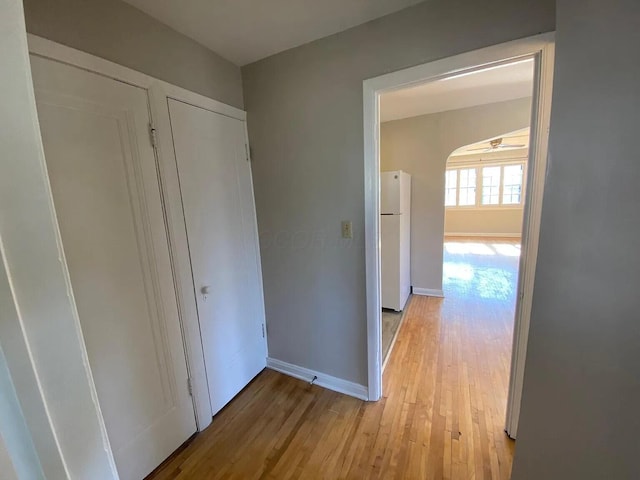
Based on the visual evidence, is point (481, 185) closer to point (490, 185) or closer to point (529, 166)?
point (490, 185)

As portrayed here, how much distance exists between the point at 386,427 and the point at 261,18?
2471 millimetres

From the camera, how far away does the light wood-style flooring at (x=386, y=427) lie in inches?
54.4

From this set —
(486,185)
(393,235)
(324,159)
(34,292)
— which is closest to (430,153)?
(393,235)

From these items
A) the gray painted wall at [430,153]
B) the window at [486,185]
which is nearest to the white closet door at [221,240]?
the gray painted wall at [430,153]

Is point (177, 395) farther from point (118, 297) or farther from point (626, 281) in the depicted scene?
point (626, 281)

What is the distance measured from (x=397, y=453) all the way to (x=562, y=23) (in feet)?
6.32

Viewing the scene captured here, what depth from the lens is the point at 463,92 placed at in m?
2.62

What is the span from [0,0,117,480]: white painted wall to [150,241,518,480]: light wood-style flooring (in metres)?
1.33

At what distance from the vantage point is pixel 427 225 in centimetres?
349

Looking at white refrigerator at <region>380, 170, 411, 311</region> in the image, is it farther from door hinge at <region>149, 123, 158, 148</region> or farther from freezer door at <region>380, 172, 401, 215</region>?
door hinge at <region>149, 123, 158, 148</region>

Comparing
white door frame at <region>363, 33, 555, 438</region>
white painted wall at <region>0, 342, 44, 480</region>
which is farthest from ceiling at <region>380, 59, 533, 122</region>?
white painted wall at <region>0, 342, 44, 480</region>

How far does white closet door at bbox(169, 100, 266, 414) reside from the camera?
1.53 metres

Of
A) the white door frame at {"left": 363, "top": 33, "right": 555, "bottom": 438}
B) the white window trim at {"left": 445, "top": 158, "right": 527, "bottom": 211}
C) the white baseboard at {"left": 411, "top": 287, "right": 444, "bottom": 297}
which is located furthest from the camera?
the white window trim at {"left": 445, "top": 158, "right": 527, "bottom": 211}

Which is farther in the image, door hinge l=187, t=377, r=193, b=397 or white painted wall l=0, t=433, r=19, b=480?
door hinge l=187, t=377, r=193, b=397
